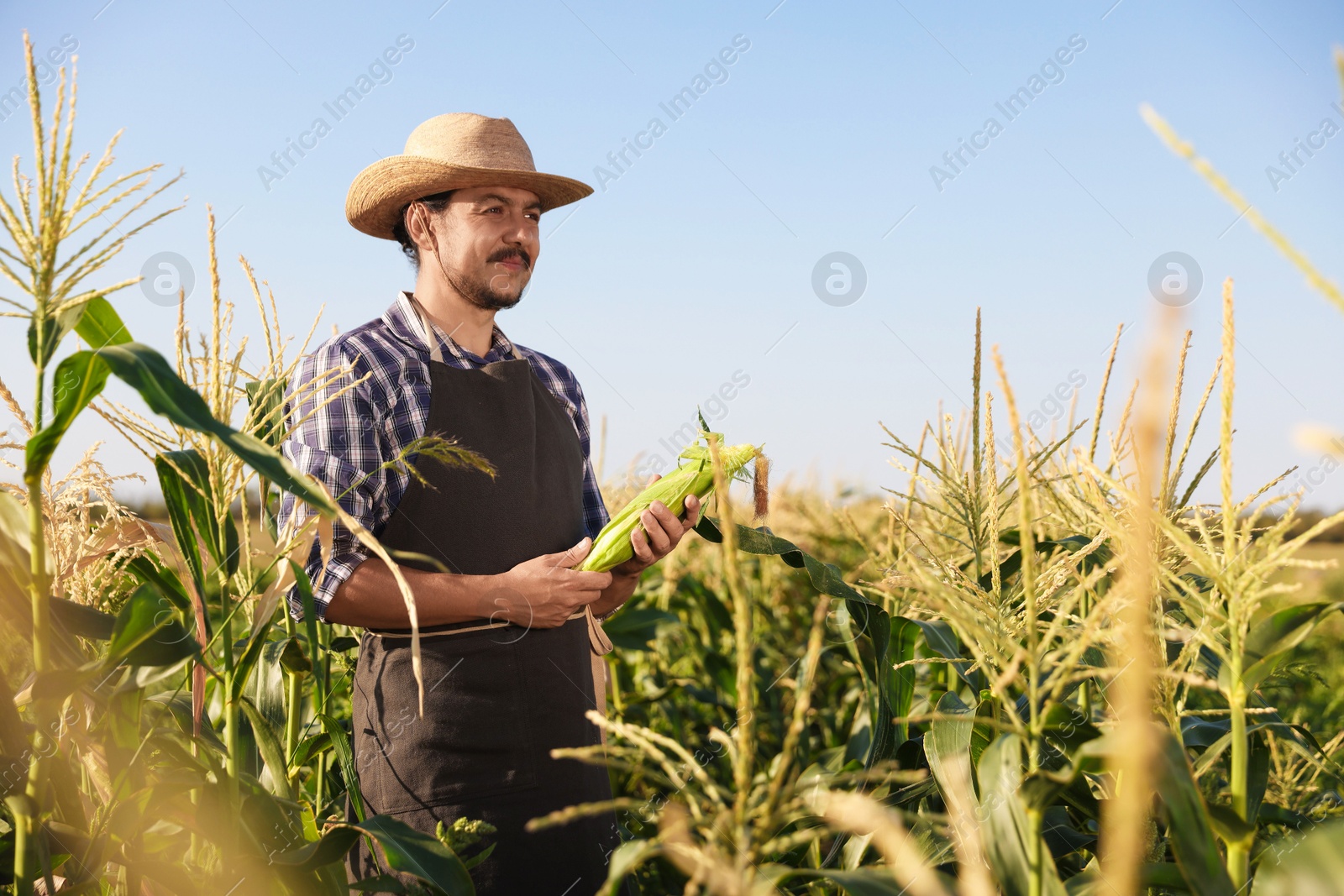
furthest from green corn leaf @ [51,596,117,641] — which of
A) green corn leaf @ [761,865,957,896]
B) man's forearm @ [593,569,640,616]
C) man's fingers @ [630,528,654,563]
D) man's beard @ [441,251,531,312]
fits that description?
man's beard @ [441,251,531,312]

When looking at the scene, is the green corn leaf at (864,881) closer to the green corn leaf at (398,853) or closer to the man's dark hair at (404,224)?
the green corn leaf at (398,853)

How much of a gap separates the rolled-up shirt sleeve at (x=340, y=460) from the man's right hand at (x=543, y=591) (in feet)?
1.18

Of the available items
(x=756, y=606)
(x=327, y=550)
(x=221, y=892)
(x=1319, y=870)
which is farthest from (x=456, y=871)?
(x=756, y=606)

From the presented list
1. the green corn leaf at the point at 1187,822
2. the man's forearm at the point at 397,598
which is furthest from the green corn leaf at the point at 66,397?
the green corn leaf at the point at 1187,822

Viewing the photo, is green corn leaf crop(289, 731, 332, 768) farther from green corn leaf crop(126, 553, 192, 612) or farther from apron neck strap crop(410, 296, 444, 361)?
apron neck strap crop(410, 296, 444, 361)

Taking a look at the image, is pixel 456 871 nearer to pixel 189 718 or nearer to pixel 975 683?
pixel 189 718

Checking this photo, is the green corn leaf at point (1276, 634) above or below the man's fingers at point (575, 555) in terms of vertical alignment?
below

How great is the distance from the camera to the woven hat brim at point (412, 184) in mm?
2869

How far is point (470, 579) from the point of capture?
87.0 inches

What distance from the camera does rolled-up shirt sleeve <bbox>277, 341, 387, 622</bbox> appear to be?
7.10ft

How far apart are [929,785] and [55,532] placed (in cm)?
171

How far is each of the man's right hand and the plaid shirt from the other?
359 mm

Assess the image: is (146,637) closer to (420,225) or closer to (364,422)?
(364,422)

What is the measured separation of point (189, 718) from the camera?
1798mm
